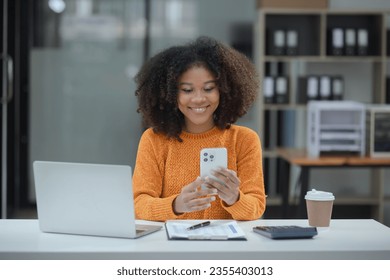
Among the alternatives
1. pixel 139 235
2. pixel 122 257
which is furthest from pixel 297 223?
pixel 122 257

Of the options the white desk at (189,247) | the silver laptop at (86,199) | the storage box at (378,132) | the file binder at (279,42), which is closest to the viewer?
the white desk at (189,247)

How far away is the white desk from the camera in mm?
1893

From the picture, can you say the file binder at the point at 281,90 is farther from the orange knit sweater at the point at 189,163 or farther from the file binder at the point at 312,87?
the orange knit sweater at the point at 189,163

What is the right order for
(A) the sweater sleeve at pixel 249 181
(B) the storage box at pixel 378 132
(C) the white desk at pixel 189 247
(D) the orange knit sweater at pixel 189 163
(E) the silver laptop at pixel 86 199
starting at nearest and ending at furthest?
(C) the white desk at pixel 189 247 → (E) the silver laptop at pixel 86 199 → (A) the sweater sleeve at pixel 249 181 → (D) the orange knit sweater at pixel 189 163 → (B) the storage box at pixel 378 132

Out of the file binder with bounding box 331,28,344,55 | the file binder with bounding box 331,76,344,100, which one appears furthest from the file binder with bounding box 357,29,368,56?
the file binder with bounding box 331,76,344,100

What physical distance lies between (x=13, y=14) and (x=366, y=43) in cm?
287

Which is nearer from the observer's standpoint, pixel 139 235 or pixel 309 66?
pixel 139 235

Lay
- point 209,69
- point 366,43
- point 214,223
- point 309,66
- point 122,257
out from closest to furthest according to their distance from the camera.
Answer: point 122,257, point 214,223, point 209,69, point 366,43, point 309,66

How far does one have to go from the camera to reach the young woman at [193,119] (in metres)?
2.63

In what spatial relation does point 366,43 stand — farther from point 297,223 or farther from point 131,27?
point 297,223

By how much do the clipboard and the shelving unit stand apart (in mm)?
3471

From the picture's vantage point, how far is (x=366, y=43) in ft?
18.5

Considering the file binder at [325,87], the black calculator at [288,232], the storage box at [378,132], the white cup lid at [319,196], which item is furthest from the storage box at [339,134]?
the black calculator at [288,232]

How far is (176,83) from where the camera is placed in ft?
8.73
